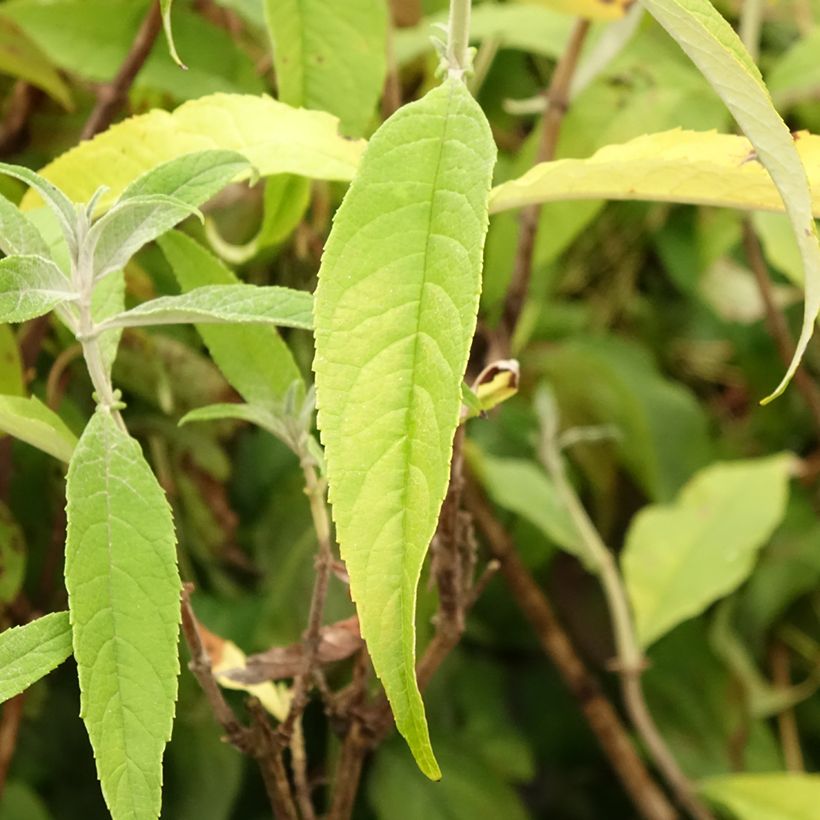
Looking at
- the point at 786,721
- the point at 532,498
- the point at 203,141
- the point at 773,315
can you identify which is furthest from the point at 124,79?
the point at 786,721

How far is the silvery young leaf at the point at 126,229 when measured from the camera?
25 centimetres

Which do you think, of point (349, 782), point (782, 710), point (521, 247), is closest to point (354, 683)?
point (349, 782)

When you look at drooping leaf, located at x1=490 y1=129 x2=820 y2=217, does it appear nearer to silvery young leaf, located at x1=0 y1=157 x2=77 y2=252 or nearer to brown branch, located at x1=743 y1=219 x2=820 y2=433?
silvery young leaf, located at x1=0 y1=157 x2=77 y2=252

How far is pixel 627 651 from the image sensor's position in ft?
1.65

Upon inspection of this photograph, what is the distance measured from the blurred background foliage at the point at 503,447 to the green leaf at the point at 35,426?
3.2 inches

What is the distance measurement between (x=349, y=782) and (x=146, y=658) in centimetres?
11

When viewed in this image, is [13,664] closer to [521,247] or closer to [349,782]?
[349,782]

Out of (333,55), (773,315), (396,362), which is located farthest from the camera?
(773,315)

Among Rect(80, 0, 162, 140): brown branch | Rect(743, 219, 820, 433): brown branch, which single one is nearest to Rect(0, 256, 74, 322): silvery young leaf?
Rect(80, 0, 162, 140): brown branch

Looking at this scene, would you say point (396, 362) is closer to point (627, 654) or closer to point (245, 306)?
point (245, 306)

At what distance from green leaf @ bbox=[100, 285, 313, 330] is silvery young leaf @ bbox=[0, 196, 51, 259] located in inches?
1.2

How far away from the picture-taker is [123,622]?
9.0 inches

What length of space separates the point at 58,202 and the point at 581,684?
359 millimetres

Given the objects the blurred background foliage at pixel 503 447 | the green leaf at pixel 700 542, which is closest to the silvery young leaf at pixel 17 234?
the blurred background foliage at pixel 503 447
